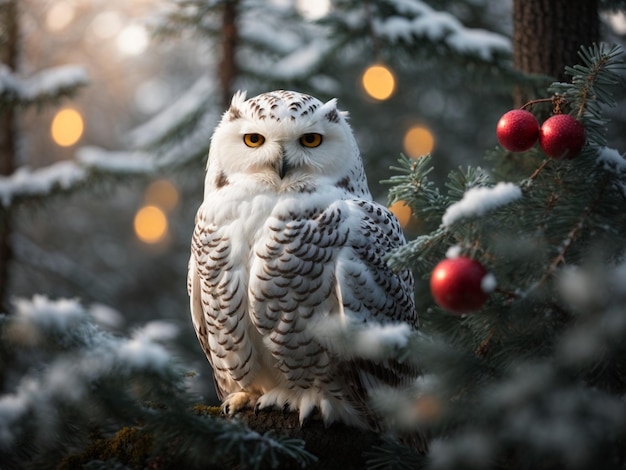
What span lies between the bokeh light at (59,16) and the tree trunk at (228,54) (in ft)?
5.18

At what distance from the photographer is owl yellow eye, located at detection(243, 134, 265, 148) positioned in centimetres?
198

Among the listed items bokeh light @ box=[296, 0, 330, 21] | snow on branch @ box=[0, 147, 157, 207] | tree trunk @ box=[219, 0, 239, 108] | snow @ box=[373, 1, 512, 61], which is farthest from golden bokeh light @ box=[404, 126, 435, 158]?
snow on branch @ box=[0, 147, 157, 207]

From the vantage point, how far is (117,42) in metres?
5.54

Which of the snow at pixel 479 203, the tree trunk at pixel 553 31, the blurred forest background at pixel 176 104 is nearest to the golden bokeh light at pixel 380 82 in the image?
the blurred forest background at pixel 176 104

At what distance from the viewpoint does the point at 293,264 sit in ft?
5.88

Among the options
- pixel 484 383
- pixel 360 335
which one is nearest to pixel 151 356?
pixel 360 335

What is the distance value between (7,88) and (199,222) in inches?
78.8

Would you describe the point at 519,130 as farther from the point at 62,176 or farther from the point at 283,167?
the point at 62,176

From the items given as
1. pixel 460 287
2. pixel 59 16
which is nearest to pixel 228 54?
pixel 59 16

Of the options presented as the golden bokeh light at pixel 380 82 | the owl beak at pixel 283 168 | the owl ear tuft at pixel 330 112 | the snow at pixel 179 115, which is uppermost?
the snow at pixel 179 115

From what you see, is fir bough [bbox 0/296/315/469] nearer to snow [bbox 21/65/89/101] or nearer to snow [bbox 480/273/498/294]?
snow [bbox 480/273/498/294]

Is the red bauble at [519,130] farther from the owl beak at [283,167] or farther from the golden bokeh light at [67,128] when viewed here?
the golden bokeh light at [67,128]

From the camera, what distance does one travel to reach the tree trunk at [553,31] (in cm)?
240

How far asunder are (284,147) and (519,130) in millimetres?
732
